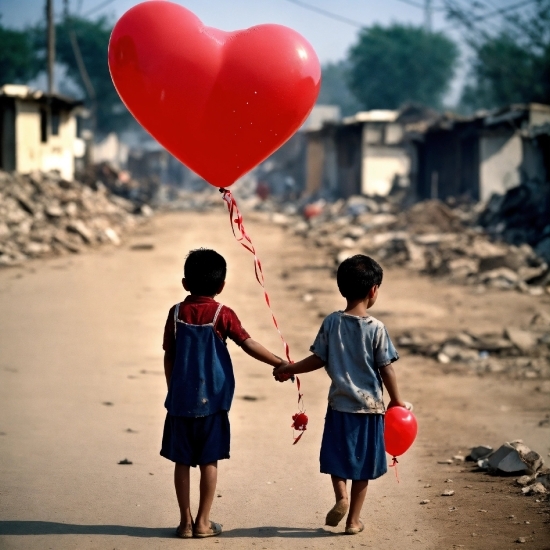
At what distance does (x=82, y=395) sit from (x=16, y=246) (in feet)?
39.2

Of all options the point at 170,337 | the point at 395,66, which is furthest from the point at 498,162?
the point at 395,66

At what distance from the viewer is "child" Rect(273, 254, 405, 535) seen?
3.63 meters

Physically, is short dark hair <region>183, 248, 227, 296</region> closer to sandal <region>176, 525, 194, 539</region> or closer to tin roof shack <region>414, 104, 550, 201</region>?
sandal <region>176, 525, 194, 539</region>

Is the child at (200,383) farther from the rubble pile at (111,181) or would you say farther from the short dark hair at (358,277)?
the rubble pile at (111,181)

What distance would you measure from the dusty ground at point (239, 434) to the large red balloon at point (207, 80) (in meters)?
1.76

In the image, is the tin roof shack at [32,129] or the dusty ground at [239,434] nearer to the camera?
the dusty ground at [239,434]

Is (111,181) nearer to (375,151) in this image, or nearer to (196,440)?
(375,151)

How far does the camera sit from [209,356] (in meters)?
3.64

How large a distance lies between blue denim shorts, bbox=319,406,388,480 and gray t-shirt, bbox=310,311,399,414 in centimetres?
5

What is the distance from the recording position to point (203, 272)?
144 inches

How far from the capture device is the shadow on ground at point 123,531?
12.2 ft

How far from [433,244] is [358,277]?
15595mm

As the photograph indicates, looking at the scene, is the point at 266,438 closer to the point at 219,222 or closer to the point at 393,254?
the point at 393,254

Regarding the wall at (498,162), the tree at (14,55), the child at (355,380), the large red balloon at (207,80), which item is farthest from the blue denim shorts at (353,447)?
the tree at (14,55)
